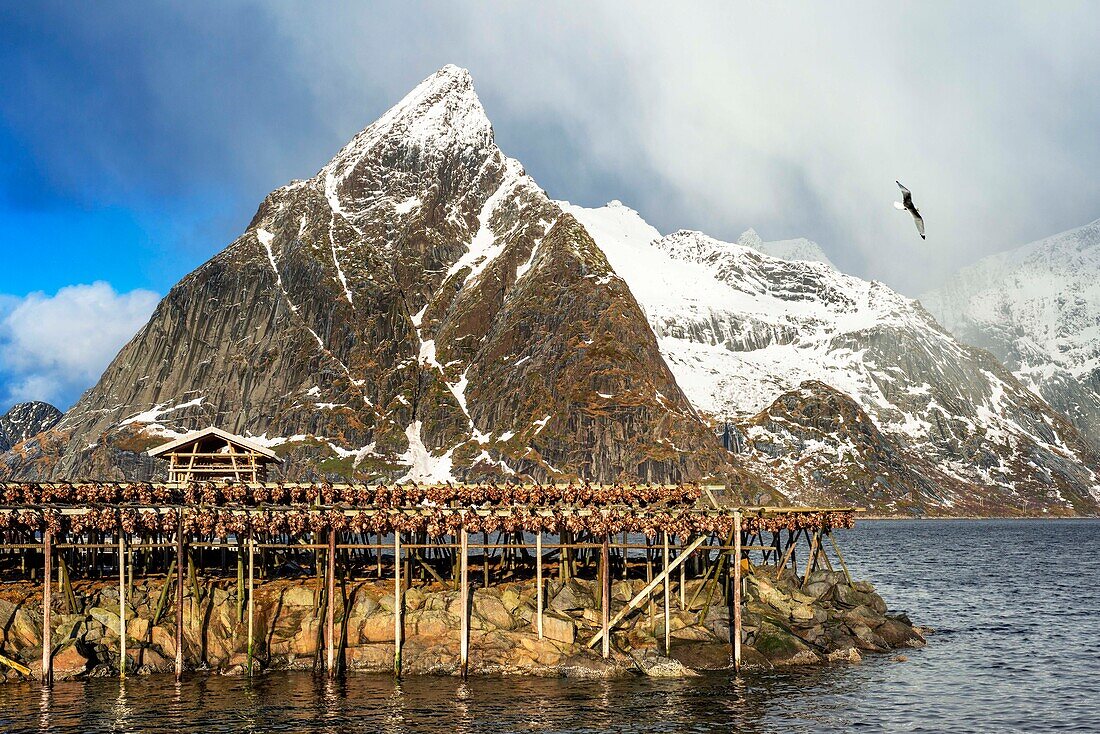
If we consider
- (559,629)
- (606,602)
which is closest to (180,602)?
(559,629)

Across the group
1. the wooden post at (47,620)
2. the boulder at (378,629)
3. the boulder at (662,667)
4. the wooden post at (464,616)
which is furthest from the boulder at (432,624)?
the wooden post at (47,620)

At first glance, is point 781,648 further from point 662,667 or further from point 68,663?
point 68,663

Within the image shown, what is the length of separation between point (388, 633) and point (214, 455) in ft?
108

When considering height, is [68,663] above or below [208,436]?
below

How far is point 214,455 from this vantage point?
92.1 meters

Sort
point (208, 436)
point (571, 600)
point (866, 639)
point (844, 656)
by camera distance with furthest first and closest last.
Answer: point (208, 436) → point (866, 639) → point (844, 656) → point (571, 600)

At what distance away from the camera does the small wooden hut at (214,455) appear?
3605 inches

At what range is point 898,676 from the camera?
221 ft

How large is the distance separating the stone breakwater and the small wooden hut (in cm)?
2191

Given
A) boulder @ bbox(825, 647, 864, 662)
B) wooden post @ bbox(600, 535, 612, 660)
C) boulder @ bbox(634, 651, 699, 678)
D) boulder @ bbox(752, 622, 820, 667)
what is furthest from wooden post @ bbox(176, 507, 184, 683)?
boulder @ bbox(825, 647, 864, 662)

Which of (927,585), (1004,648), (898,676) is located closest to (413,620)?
(898,676)

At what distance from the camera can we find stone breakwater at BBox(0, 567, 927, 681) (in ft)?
211

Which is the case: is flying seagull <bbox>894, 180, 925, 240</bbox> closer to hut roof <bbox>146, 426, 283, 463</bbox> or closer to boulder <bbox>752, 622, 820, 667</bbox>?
boulder <bbox>752, 622, 820, 667</bbox>

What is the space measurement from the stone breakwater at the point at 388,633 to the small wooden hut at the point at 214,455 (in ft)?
71.9
